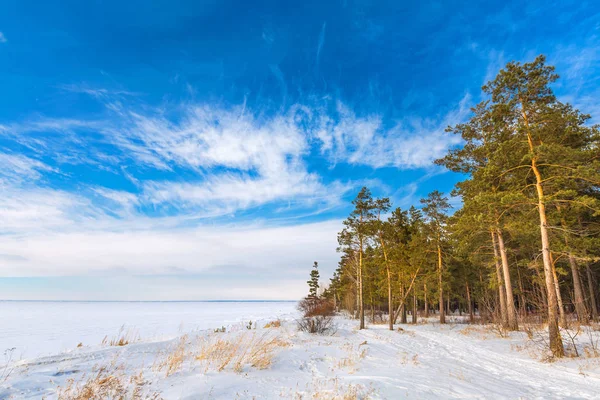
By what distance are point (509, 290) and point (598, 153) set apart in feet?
30.3

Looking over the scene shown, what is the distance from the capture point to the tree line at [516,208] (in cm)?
1186

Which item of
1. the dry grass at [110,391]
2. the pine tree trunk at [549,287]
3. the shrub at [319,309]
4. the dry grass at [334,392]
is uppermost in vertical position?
the pine tree trunk at [549,287]

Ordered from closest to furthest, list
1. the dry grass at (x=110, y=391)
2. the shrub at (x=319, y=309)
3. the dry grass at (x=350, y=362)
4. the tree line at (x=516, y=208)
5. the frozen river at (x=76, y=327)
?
the dry grass at (x=110, y=391)
the dry grass at (x=350, y=362)
the tree line at (x=516, y=208)
the frozen river at (x=76, y=327)
the shrub at (x=319, y=309)

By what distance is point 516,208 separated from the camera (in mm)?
13398

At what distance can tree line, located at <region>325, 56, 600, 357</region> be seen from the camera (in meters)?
11.9

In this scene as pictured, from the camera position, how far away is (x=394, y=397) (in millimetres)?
5453

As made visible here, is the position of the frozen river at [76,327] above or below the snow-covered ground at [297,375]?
below

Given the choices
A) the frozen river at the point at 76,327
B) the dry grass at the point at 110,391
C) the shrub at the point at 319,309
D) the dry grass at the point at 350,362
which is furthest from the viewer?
the shrub at the point at 319,309

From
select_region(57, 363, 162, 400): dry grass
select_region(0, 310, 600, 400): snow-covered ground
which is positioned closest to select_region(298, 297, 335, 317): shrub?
select_region(0, 310, 600, 400): snow-covered ground

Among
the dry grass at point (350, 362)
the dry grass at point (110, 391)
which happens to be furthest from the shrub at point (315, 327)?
the dry grass at point (110, 391)

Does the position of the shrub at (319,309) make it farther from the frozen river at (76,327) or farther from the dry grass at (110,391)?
the dry grass at (110,391)

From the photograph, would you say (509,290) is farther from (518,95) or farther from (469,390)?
(469,390)

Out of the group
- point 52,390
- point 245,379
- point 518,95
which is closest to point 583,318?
point 518,95

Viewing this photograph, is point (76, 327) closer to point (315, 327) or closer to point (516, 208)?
point (315, 327)
